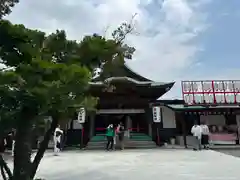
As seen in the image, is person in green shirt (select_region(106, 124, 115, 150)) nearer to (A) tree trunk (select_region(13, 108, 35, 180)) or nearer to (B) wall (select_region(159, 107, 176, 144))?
(B) wall (select_region(159, 107, 176, 144))

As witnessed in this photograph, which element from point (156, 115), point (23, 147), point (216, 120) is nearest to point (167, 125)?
point (156, 115)

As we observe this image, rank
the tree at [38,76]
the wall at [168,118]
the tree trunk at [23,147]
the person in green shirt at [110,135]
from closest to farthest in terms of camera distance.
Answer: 1. the tree at [38,76]
2. the tree trunk at [23,147]
3. the person in green shirt at [110,135]
4. the wall at [168,118]

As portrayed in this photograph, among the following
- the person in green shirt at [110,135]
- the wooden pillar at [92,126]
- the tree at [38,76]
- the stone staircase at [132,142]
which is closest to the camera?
the tree at [38,76]

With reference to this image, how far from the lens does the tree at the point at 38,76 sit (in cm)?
393

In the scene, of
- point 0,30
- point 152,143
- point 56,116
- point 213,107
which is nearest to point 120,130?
point 152,143

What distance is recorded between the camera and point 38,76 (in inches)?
155

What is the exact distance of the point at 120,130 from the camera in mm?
14969

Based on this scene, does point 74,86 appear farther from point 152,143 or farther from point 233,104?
point 233,104

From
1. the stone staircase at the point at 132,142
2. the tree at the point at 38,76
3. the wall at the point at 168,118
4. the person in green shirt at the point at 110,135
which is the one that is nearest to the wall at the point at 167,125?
the wall at the point at 168,118

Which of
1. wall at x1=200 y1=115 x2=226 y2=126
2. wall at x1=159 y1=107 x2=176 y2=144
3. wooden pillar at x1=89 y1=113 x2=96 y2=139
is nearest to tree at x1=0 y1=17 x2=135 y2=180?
wooden pillar at x1=89 y1=113 x2=96 y2=139

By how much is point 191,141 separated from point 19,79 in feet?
48.3

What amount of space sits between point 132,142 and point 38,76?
42.5ft

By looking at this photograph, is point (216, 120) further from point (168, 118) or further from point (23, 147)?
point (23, 147)

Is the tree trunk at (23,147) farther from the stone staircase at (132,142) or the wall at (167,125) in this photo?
the wall at (167,125)
